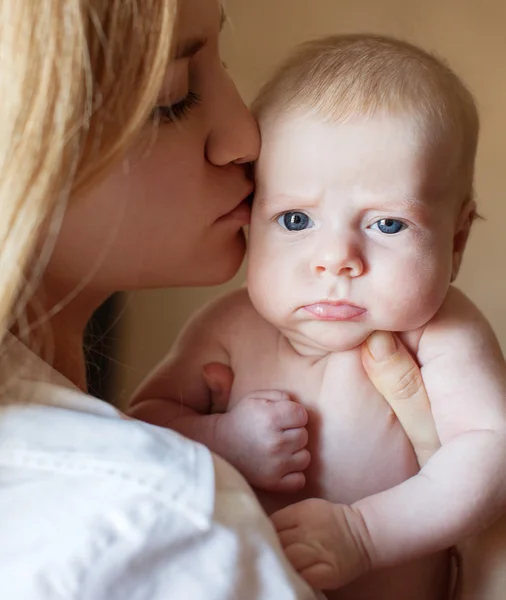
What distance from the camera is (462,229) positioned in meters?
0.82

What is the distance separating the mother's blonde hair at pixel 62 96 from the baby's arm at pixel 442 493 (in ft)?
1.06

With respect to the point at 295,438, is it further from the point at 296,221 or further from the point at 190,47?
the point at 190,47

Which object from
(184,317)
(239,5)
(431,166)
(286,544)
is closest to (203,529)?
(286,544)

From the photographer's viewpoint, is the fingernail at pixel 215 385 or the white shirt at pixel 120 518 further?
the fingernail at pixel 215 385

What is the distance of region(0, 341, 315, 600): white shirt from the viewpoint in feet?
1.74

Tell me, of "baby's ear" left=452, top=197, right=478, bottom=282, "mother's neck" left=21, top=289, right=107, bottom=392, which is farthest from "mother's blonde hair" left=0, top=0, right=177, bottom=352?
"baby's ear" left=452, top=197, right=478, bottom=282

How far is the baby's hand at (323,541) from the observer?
2.20 ft

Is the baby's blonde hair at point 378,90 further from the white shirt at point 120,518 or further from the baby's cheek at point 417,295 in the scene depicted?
the white shirt at point 120,518

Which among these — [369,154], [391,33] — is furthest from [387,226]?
[391,33]

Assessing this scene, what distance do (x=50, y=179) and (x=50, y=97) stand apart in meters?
0.06

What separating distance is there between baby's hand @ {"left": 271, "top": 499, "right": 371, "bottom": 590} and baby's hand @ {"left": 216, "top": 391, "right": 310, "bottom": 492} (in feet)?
0.18

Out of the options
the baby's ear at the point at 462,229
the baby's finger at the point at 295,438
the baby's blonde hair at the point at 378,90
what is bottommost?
the baby's finger at the point at 295,438

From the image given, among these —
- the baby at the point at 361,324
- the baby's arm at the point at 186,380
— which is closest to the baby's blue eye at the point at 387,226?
the baby at the point at 361,324

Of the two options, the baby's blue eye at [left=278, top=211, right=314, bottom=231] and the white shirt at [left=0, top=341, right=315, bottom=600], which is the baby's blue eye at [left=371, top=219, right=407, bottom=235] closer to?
the baby's blue eye at [left=278, top=211, right=314, bottom=231]
